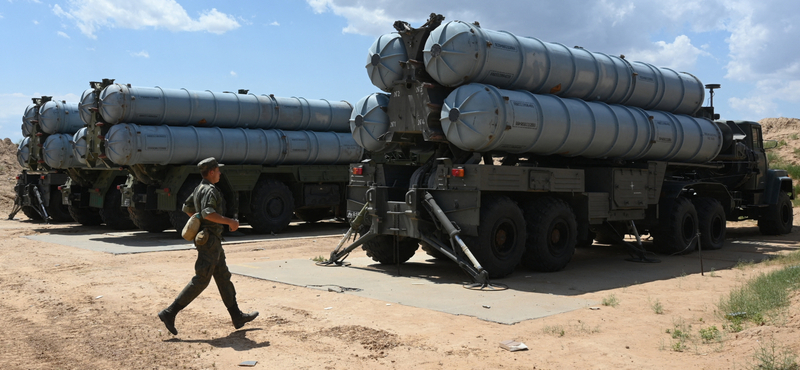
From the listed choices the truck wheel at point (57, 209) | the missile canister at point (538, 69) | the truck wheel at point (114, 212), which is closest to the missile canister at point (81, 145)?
the truck wheel at point (114, 212)

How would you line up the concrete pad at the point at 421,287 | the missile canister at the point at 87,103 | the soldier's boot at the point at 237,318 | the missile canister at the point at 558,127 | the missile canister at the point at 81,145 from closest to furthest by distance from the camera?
the soldier's boot at the point at 237,318, the concrete pad at the point at 421,287, the missile canister at the point at 558,127, the missile canister at the point at 87,103, the missile canister at the point at 81,145

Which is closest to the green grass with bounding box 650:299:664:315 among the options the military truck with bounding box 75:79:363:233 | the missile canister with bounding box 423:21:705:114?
the missile canister with bounding box 423:21:705:114

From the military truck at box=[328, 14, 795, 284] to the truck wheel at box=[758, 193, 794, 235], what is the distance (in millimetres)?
4774

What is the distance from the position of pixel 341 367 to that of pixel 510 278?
507 cm

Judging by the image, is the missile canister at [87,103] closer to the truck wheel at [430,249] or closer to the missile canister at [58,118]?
the missile canister at [58,118]

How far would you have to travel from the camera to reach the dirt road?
5902 mm

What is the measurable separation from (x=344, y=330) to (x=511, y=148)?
4444mm

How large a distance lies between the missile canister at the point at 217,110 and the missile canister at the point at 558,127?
8.46 m

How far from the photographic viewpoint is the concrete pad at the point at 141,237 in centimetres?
1488

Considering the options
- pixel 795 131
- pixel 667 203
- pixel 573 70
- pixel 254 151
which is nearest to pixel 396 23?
pixel 573 70

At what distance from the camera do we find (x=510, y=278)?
10.4m

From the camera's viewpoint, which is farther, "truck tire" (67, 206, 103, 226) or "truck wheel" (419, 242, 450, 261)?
"truck tire" (67, 206, 103, 226)

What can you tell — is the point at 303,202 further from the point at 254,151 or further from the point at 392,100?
the point at 392,100

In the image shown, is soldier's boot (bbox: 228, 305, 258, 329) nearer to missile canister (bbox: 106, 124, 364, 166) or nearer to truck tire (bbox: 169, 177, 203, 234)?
missile canister (bbox: 106, 124, 364, 166)
